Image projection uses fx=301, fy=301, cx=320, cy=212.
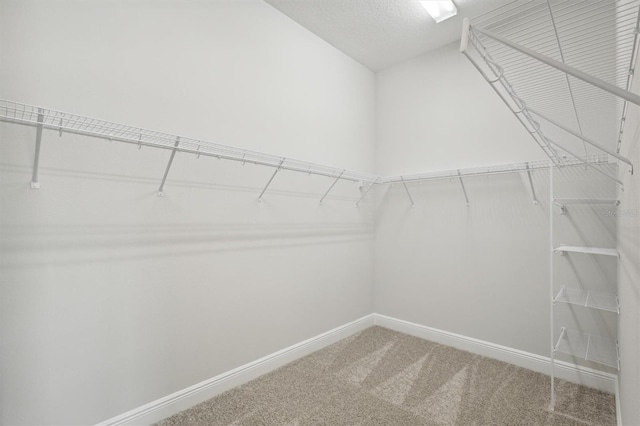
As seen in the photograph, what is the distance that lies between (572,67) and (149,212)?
5.81 feet

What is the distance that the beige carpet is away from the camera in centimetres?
165

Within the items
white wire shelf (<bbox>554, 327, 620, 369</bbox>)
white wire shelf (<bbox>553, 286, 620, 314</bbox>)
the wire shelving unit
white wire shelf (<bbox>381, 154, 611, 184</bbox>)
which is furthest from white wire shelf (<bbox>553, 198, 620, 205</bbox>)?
white wire shelf (<bbox>554, 327, 620, 369</bbox>)

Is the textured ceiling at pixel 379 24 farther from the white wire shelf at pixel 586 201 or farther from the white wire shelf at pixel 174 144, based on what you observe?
the white wire shelf at pixel 586 201

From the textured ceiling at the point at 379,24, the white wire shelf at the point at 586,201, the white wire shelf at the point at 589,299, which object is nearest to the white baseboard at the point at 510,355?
the white wire shelf at the point at 589,299

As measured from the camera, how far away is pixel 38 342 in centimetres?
129

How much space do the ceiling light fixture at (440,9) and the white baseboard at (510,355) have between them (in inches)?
98.7

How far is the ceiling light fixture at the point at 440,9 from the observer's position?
6.96ft

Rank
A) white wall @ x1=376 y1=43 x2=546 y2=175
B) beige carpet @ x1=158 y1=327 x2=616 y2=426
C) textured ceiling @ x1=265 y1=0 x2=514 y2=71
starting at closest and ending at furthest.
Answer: beige carpet @ x1=158 y1=327 x2=616 y2=426, textured ceiling @ x1=265 y1=0 x2=514 y2=71, white wall @ x1=376 y1=43 x2=546 y2=175

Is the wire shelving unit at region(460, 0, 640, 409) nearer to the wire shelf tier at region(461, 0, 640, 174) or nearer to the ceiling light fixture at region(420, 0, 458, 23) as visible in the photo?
the wire shelf tier at region(461, 0, 640, 174)

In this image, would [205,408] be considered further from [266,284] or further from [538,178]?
[538,178]

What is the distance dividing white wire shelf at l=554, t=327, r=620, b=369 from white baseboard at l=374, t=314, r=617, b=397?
0.21m

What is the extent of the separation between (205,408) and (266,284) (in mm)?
785

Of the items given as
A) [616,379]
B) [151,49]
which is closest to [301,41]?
[151,49]

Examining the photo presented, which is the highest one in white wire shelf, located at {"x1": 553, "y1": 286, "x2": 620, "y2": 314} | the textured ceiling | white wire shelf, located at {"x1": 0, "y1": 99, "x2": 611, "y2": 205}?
the textured ceiling
